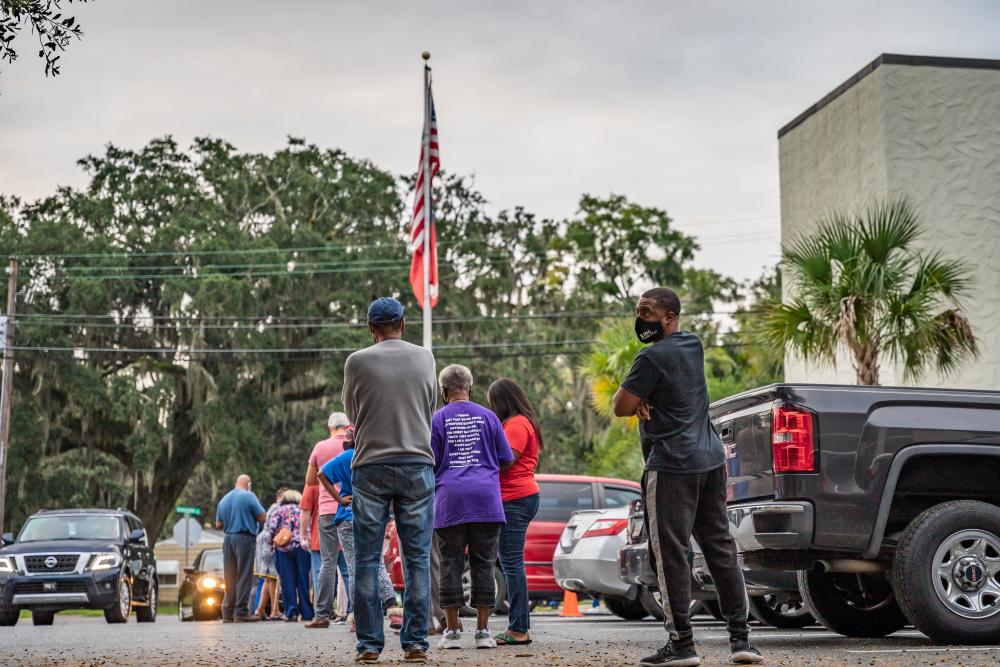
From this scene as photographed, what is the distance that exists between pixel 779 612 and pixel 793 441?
3107 mm

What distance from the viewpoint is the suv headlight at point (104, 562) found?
19625mm

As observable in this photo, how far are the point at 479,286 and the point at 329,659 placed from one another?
31.5 m

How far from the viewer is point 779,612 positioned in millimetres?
10633

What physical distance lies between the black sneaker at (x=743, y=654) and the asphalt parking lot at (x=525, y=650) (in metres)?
0.17

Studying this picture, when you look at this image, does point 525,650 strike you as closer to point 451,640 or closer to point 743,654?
point 451,640

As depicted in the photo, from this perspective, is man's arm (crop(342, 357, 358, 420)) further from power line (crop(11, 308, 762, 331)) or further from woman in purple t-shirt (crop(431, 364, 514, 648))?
power line (crop(11, 308, 762, 331))

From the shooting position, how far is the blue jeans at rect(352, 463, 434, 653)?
24.3ft

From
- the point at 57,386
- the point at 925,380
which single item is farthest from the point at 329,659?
the point at 57,386

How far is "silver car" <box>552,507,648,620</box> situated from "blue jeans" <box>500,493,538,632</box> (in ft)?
11.8

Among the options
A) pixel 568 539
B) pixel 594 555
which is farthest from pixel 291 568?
pixel 594 555

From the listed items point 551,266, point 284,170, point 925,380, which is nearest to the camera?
point 925,380

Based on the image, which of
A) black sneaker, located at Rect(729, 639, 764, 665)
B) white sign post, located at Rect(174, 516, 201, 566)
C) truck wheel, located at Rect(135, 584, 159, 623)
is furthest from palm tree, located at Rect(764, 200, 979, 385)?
white sign post, located at Rect(174, 516, 201, 566)

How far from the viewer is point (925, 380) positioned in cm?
1952

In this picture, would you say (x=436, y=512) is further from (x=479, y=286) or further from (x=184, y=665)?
(x=479, y=286)
